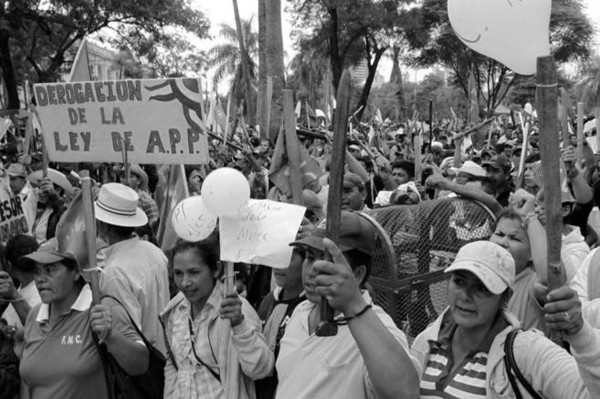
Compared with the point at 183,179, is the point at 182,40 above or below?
above

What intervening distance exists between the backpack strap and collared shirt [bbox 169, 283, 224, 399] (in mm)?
1250

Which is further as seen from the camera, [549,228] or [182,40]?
[182,40]

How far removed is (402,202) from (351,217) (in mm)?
2978

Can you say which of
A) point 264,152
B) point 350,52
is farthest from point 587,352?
point 350,52

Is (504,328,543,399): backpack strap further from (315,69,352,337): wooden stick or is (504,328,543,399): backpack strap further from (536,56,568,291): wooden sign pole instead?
(315,69,352,337): wooden stick

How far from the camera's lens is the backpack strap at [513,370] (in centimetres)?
212

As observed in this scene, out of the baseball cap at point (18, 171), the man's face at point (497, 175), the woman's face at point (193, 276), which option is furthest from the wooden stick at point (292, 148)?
the baseball cap at point (18, 171)

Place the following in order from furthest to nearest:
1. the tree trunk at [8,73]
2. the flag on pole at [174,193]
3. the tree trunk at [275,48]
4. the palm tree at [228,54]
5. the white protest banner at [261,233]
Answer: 1. the palm tree at [228,54]
2. the tree trunk at [8,73]
3. the tree trunk at [275,48]
4. the flag on pole at [174,193]
5. the white protest banner at [261,233]

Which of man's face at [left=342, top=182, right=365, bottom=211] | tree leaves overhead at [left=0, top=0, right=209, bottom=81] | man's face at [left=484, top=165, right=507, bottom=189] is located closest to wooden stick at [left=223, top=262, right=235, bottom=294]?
man's face at [left=342, top=182, right=365, bottom=211]

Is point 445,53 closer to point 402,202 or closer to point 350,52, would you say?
point 350,52

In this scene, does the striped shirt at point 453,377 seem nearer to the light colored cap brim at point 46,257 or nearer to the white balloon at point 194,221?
the white balloon at point 194,221

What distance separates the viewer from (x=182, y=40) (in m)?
22.3

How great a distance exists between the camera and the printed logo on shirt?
314 cm

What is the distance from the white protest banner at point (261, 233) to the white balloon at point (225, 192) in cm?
6
